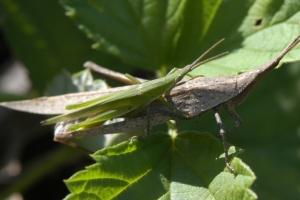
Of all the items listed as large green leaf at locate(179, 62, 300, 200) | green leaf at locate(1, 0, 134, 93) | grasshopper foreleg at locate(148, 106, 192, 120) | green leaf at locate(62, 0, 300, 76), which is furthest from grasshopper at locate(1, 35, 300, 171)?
green leaf at locate(1, 0, 134, 93)

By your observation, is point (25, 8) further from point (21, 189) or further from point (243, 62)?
point (243, 62)

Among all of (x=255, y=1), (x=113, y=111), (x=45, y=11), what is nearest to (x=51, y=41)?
(x=45, y=11)

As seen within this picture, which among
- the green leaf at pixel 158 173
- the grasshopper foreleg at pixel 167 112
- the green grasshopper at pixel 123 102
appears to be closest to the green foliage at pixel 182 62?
the green leaf at pixel 158 173

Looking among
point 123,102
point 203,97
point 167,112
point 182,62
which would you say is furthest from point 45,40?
point 203,97

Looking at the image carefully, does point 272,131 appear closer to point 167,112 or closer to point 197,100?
point 197,100

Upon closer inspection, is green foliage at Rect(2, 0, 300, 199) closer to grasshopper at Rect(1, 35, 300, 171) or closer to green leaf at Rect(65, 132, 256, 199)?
green leaf at Rect(65, 132, 256, 199)
